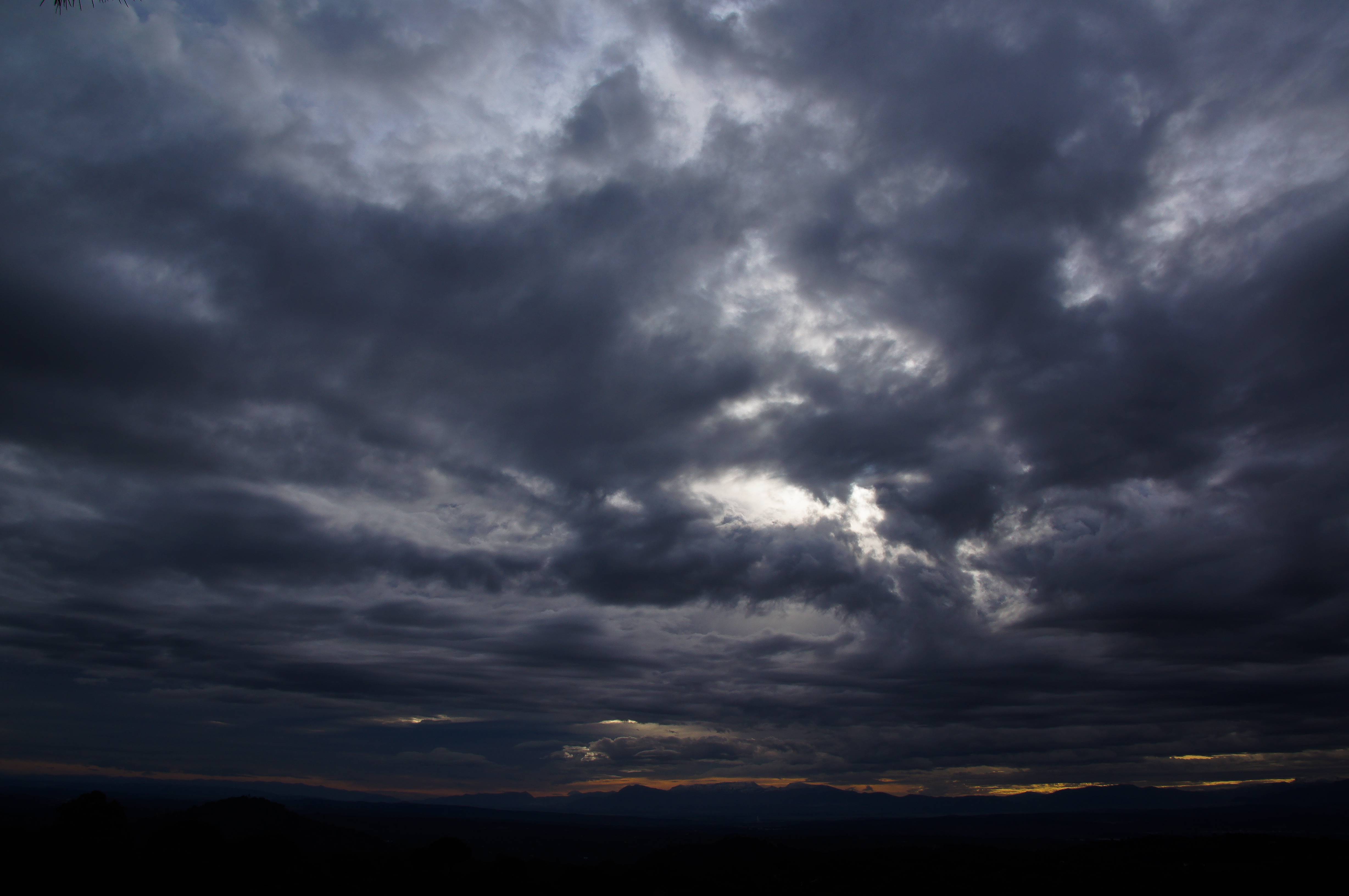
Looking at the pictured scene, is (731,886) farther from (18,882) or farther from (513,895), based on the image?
(18,882)

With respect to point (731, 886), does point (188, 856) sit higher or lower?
higher

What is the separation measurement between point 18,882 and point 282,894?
31.0 metres

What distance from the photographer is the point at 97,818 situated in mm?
135500

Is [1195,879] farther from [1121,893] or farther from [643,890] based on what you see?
[643,890]

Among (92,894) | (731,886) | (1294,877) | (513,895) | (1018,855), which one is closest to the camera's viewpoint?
(92,894)

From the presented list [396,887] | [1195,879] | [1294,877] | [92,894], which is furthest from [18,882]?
[1294,877]

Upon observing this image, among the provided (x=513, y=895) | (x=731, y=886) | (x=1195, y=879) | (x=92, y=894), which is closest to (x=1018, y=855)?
(x=1195, y=879)

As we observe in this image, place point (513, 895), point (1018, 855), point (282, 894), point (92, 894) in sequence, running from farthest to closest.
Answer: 1. point (1018, 855)
2. point (513, 895)
3. point (282, 894)
4. point (92, 894)

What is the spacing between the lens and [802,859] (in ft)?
652

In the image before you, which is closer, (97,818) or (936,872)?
(97,818)

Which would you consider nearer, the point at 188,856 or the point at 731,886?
the point at 188,856

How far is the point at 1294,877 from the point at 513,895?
13541 cm

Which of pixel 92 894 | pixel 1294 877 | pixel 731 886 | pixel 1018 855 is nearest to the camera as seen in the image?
pixel 92 894

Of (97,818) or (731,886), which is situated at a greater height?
(97,818)
